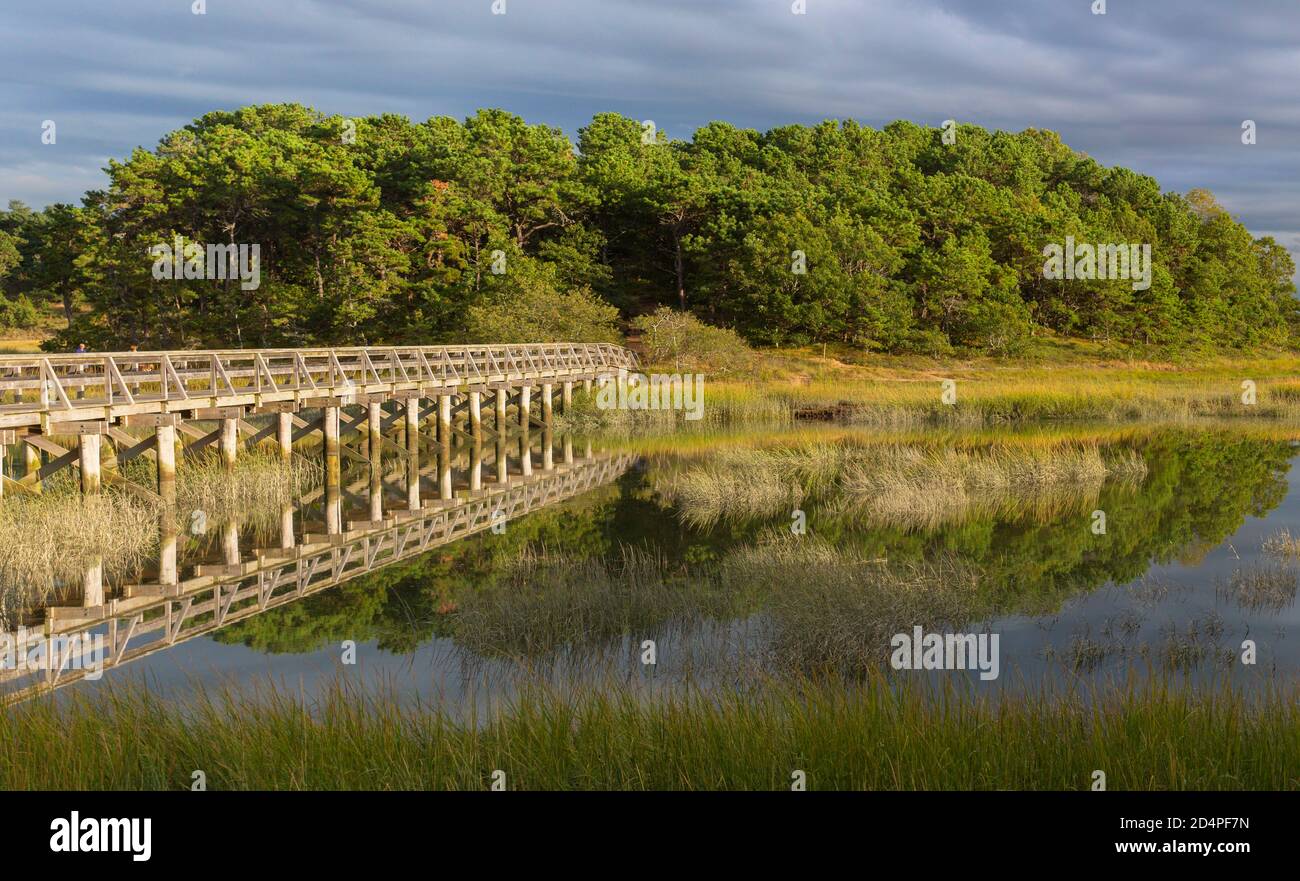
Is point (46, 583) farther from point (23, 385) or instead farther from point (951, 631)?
point (951, 631)


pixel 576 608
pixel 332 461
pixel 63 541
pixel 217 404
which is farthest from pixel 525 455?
pixel 576 608


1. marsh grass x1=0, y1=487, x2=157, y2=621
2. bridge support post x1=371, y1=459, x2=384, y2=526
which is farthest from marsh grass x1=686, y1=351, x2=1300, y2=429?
marsh grass x1=0, y1=487, x2=157, y2=621

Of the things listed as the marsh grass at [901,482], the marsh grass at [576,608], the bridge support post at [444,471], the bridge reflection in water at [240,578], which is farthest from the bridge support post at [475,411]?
the marsh grass at [576,608]

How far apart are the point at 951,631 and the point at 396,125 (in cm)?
6495

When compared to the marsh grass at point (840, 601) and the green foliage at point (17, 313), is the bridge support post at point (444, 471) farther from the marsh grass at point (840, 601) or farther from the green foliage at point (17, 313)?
the green foliage at point (17, 313)

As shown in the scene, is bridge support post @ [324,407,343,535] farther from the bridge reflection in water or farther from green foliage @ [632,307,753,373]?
green foliage @ [632,307,753,373]

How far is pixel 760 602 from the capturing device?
12555 mm

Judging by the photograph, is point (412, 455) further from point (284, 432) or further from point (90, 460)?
point (90, 460)

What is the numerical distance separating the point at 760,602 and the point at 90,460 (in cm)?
1139

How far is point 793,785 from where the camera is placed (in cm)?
634

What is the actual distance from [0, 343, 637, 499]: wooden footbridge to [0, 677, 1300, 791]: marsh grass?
11.5 m

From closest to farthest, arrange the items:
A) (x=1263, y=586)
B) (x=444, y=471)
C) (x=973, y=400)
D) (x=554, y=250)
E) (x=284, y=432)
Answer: (x=1263, y=586) < (x=284, y=432) < (x=444, y=471) < (x=973, y=400) < (x=554, y=250)

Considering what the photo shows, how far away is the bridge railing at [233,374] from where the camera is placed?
58.2ft
